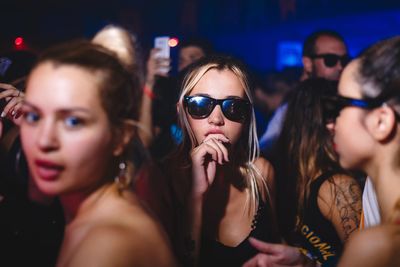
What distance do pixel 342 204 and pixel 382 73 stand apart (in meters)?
1.12

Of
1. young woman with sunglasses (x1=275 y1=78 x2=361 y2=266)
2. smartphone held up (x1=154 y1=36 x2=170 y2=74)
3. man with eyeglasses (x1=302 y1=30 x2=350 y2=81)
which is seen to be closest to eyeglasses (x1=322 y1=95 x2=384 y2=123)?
young woman with sunglasses (x1=275 y1=78 x2=361 y2=266)

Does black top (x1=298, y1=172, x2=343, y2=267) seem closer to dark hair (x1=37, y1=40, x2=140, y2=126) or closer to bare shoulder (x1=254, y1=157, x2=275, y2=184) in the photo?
bare shoulder (x1=254, y1=157, x2=275, y2=184)

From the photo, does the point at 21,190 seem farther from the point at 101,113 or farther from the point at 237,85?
the point at 237,85

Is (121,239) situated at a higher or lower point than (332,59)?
lower

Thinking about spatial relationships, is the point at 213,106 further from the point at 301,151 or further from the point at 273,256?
the point at 273,256

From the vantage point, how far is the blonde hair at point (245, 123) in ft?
8.72

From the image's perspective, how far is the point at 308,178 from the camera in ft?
9.26

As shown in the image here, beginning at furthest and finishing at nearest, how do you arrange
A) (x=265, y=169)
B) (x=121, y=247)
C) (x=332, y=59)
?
(x=332, y=59)
(x=265, y=169)
(x=121, y=247)

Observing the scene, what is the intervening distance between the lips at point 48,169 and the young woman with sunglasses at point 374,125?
1.12 meters

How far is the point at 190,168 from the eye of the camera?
2.52 meters

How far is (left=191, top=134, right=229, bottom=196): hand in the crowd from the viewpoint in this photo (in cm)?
238

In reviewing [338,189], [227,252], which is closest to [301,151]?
[338,189]

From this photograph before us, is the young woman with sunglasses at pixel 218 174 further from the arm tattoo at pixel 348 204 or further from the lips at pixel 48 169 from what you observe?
the lips at pixel 48 169

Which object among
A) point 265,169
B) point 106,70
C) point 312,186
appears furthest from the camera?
point 265,169
